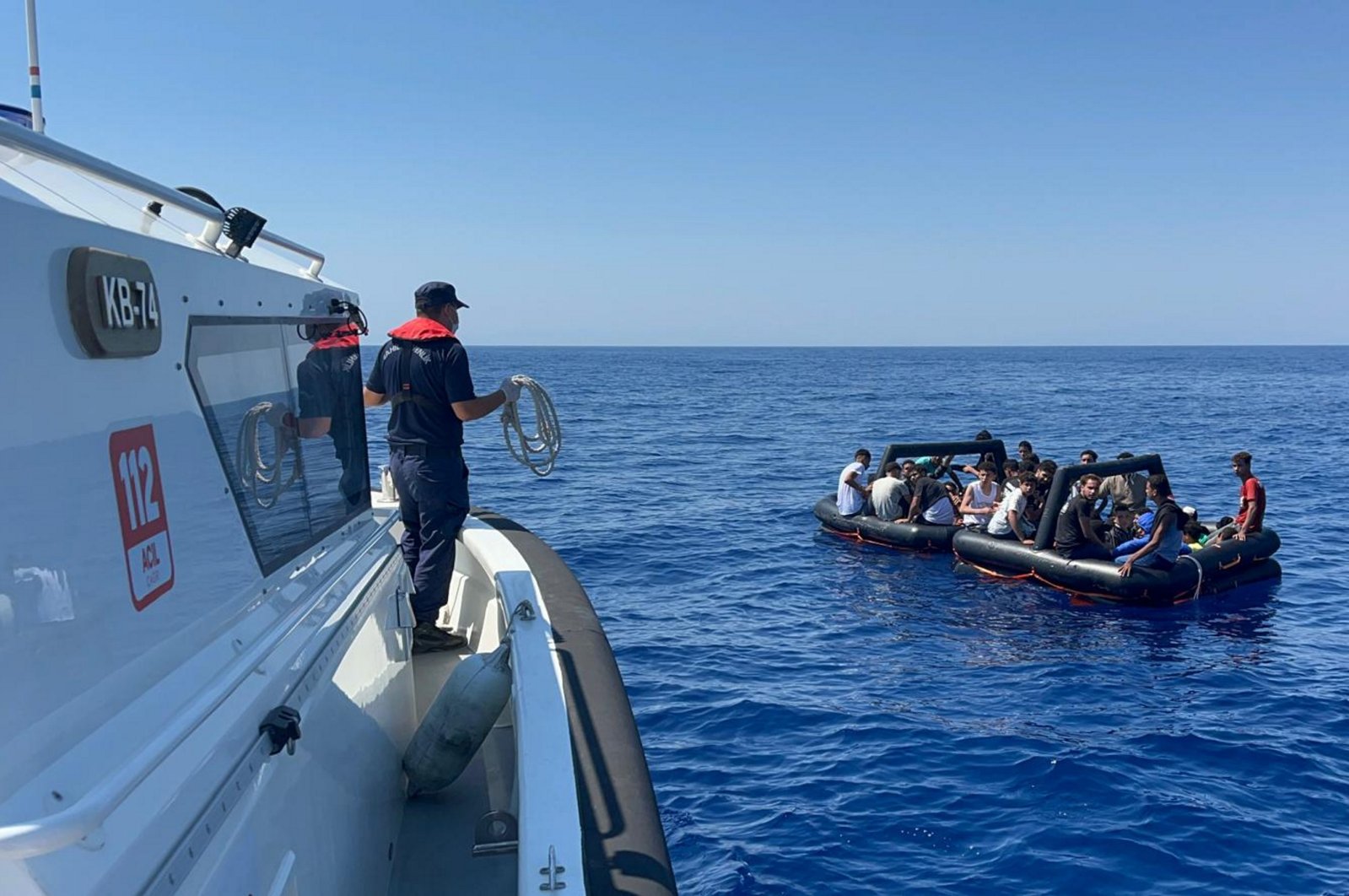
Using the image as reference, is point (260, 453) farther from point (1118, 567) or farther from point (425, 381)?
point (1118, 567)

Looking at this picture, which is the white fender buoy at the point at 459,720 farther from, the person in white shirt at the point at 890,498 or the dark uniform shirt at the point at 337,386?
the person in white shirt at the point at 890,498

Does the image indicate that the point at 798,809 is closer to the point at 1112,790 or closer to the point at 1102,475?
the point at 1112,790

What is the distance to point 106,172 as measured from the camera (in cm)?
202

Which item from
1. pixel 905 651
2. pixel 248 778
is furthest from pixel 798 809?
pixel 248 778

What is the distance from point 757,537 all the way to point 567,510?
4833 millimetres

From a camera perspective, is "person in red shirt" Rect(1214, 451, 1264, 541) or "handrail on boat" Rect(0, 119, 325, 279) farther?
"person in red shirt" Rect(1214, 451, 1264, 541)

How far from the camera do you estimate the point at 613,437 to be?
37906mm

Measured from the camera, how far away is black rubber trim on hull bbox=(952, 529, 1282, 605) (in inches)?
497

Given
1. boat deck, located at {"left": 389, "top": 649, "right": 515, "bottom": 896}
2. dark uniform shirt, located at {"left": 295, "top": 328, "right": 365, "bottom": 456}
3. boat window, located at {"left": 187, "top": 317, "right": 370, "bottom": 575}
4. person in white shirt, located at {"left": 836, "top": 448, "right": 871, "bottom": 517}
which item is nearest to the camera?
boat window, located at {"left": 187, "top": 317, "right": 370, "bottom": 575}

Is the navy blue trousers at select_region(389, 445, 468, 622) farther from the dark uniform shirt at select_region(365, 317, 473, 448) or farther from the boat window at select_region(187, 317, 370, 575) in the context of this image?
the boat window at select_region(187, 317, 370, 575)

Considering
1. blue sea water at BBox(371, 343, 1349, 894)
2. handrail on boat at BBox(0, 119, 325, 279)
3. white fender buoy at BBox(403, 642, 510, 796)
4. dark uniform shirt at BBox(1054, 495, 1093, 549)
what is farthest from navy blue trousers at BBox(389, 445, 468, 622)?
dark uniform shirt at BBox(1054, 495, 1093, 549)

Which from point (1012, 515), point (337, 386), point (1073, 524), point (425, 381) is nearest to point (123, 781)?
point (337, 386)

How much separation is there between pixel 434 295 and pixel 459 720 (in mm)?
1933

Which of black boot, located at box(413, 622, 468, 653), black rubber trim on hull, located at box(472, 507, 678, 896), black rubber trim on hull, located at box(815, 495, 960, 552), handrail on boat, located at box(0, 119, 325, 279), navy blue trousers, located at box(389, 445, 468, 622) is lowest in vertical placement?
black rubber trim on hull, located at box(815, 495, 960, 552)
